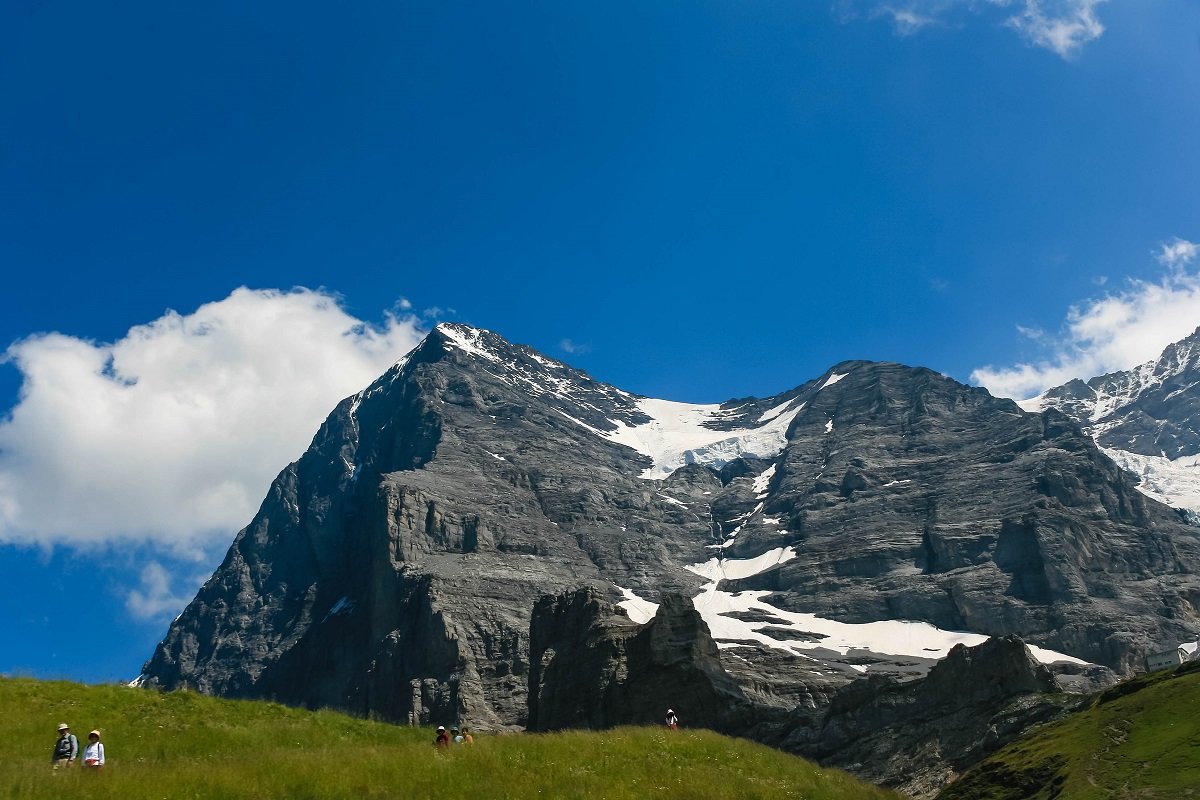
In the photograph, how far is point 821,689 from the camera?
138750mm

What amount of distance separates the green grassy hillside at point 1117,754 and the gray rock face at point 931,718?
1062 inches

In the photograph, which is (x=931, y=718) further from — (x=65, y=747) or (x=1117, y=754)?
(x=65, y=747)

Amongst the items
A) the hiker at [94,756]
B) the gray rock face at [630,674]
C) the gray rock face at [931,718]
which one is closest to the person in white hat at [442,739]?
the hiker at [94,756]

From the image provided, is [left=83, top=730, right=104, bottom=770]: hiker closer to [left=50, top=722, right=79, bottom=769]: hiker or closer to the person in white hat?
[left=50, top=722, right=79, bottom=769]: hiker

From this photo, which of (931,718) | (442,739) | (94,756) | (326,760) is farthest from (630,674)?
(94,756)

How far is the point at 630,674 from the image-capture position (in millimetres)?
121812

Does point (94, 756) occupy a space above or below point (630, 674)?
below

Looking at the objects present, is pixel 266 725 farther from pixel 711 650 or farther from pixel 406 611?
pixel 406 611

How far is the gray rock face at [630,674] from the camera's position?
369 ft

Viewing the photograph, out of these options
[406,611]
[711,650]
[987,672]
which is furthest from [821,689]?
[406,611]

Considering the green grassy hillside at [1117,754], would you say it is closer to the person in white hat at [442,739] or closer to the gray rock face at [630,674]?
the person in white hat at [442,739]

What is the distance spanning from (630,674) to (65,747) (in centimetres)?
9758

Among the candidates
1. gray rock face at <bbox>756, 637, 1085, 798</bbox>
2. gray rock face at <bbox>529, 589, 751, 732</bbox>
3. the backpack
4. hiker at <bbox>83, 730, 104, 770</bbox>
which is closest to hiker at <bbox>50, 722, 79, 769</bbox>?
the backpack

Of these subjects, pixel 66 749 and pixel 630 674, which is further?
pixel 630 674
